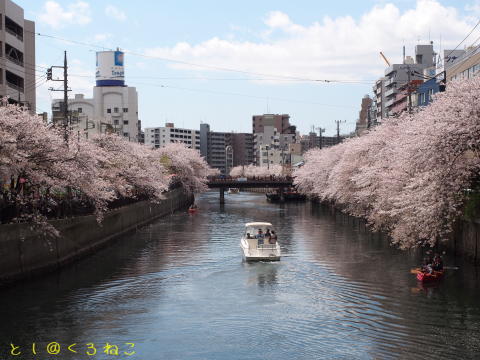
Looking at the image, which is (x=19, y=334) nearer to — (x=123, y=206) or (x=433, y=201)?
(x=433, y=201)

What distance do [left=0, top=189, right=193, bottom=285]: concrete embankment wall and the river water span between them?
108 cm

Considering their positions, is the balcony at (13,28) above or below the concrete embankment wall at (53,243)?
above

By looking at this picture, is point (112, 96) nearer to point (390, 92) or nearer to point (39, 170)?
point (390, 92)

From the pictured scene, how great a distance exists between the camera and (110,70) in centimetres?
17412

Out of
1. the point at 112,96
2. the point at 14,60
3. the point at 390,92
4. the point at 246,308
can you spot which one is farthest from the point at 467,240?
the point at 112,96

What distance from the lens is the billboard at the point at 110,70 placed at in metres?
173

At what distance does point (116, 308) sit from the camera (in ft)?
104

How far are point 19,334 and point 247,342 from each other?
9862 millimetres

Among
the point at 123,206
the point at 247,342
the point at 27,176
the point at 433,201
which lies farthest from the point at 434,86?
the point at 247,342

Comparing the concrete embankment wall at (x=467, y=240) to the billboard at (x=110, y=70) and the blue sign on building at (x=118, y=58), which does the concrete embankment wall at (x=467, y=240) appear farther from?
the billboard at (x=110, y=70)

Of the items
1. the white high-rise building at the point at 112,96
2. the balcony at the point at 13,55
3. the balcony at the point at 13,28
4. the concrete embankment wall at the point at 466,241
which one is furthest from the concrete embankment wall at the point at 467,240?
the white high-rise building at the point at 112,96

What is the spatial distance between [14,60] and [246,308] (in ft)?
146

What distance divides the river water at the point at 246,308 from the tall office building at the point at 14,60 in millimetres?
22822

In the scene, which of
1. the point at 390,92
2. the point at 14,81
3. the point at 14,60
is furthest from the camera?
the point at 390,92
